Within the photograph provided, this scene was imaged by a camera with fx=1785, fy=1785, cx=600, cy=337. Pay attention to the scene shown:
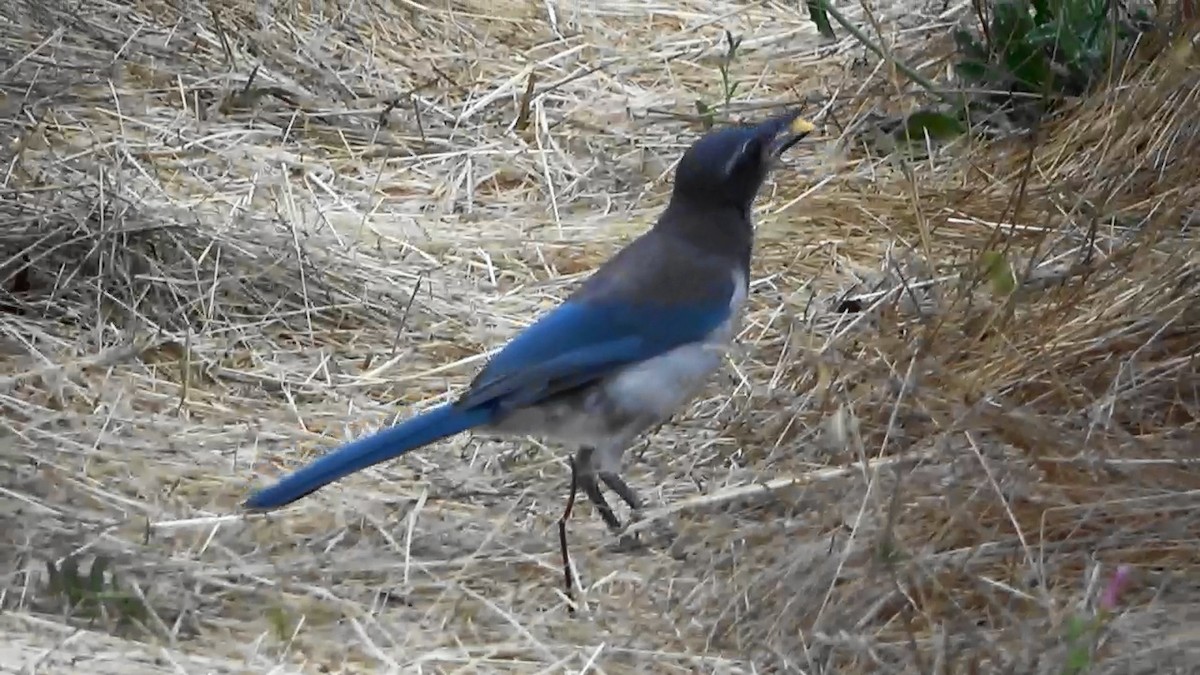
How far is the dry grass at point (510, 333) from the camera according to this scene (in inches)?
101

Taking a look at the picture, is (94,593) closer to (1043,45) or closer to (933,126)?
(933,126)

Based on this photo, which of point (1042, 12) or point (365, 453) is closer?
point (365, 453)

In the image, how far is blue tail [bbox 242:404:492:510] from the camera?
273 centimetres

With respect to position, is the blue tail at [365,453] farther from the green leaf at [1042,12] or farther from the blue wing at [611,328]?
the green leaf at [1042,12]

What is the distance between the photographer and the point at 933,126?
440 cm

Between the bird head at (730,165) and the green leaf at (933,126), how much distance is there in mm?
1092

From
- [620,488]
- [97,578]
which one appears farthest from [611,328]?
[97,578]

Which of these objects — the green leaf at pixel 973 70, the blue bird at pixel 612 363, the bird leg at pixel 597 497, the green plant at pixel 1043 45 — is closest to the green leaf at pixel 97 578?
the blue bird at pixel 612 363

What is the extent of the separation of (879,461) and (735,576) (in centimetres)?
29

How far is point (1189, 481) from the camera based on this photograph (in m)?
2.55

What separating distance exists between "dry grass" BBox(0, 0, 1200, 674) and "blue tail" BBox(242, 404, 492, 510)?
0.19 meters

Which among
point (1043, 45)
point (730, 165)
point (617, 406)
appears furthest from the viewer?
point (1043, 45)

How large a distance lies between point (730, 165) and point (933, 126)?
1272 mm

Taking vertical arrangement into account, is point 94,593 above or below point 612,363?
below
